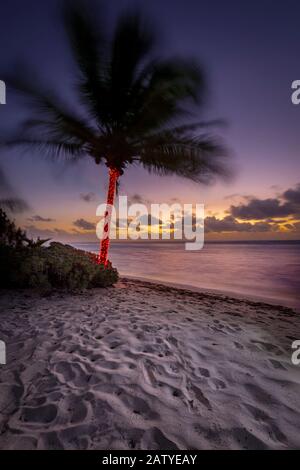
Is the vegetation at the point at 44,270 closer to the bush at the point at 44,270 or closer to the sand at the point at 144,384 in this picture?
the bush at the point at 44,270

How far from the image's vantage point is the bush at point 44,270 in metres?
5.39

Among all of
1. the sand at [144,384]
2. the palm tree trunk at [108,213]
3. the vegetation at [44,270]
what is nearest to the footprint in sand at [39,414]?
the sand at [144,384]

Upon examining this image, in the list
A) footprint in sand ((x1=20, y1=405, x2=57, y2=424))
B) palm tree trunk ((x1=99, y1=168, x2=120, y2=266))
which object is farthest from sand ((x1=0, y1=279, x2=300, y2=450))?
palm tree trunk ((x1=99, y1=168, x2=120, y2=266))

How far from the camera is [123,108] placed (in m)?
6.95

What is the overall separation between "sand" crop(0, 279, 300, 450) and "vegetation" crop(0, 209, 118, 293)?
1690 millimetres

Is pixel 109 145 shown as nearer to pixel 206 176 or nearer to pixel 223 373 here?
pixel 206 176

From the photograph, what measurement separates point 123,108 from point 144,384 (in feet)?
23.2

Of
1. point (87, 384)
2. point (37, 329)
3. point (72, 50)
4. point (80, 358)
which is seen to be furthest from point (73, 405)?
point (72, 50)

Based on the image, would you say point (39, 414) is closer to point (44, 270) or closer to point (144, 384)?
point (144, 384)

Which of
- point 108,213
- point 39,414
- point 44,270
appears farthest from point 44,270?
point 39,414

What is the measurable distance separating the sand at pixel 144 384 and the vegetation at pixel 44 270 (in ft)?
5.54

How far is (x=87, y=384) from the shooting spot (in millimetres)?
2139
